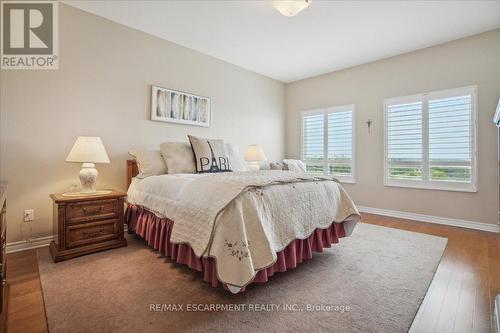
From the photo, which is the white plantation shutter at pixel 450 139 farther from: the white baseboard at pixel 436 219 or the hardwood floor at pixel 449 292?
the hardwood floor at pixel 449 292

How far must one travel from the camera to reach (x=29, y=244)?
2457 mm

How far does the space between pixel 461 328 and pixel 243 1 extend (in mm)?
3188

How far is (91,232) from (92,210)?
21 centimetres

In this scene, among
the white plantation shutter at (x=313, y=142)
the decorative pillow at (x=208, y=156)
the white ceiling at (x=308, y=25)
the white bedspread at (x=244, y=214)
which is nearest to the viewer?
the white bedspread at (x=244, y=214)

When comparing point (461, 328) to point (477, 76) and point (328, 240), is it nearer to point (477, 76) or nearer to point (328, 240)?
point (328, 240)

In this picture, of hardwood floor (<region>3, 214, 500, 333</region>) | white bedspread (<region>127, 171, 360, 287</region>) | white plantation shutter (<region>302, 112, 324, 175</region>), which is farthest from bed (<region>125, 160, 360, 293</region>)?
white plantation shutter (<region>302, 112, 324, 175</region>)

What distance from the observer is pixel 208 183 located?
6.01 ft

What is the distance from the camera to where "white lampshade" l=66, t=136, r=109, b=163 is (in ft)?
7.61

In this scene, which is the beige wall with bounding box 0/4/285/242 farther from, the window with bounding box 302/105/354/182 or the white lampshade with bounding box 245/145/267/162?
the window with bounding box 302/105/354/182

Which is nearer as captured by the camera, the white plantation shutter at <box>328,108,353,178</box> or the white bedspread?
the white bedspread

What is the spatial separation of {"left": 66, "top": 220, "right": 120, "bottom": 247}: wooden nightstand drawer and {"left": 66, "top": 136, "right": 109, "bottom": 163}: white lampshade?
0.60m

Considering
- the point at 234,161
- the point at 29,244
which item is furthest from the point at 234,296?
the point at 29,244
